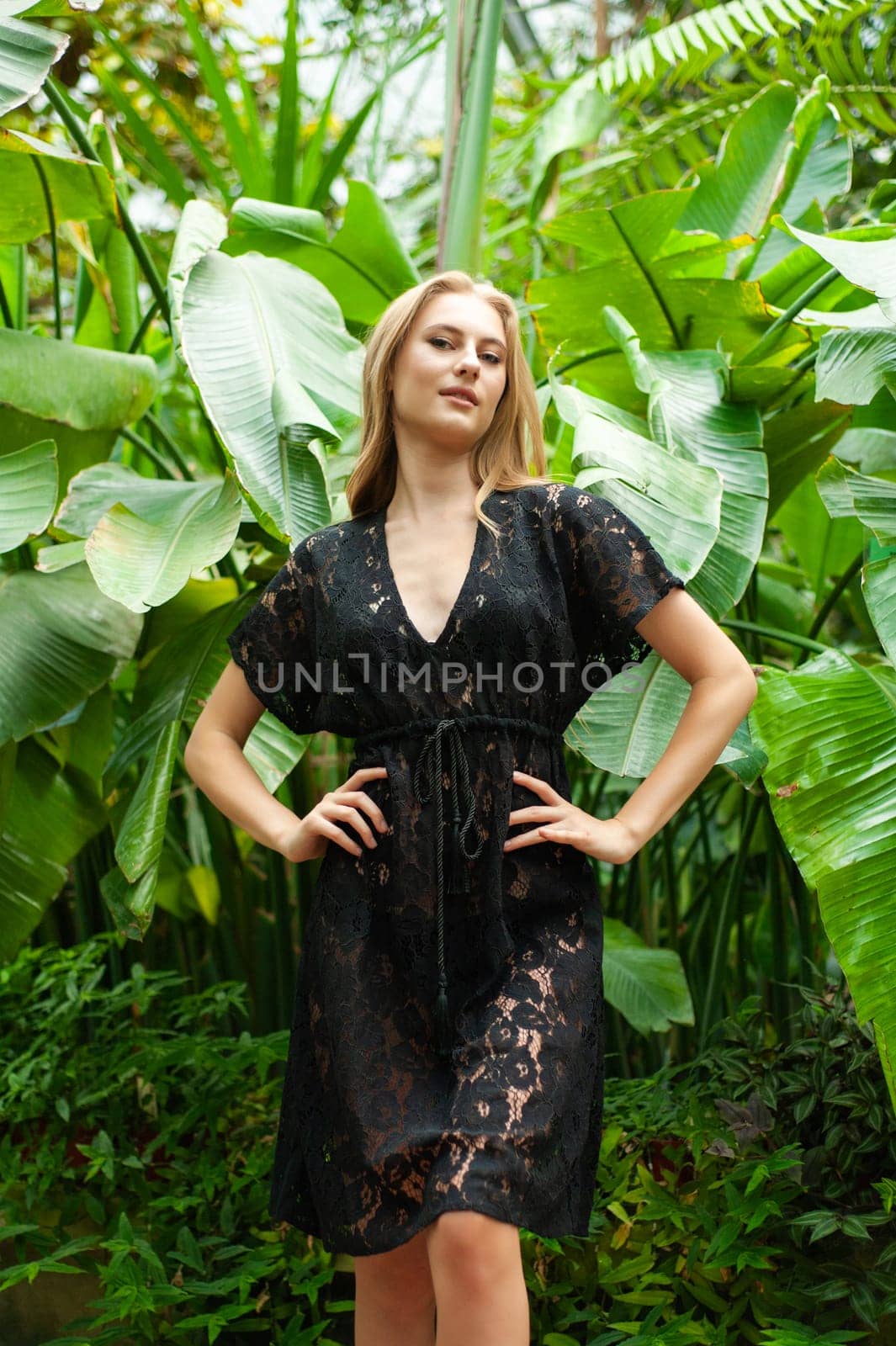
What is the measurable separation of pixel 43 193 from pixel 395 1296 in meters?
2.08

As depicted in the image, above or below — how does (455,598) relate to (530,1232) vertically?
above

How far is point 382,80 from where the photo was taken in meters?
2.88

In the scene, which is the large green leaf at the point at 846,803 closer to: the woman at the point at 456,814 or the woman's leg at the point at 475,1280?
the woman at the point at 456,814

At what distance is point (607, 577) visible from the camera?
152cm

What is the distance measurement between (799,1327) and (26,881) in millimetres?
1548

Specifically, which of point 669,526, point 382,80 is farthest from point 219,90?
point 669,526

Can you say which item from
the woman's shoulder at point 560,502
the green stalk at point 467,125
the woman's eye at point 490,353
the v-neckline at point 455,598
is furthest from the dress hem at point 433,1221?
the green stalk at point 467,125

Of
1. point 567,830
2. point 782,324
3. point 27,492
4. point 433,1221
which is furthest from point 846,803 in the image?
point 27,492

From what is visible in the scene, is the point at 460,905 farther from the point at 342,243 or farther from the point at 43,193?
the point at 43,193

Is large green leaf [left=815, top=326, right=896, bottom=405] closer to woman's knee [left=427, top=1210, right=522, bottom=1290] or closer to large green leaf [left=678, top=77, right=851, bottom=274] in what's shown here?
large green leaf [left=678, top=77, right=851, bottom=274]

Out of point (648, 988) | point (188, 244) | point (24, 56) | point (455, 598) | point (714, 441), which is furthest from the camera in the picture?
point (648, 988)

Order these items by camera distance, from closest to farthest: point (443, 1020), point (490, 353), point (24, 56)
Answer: point (443, 1020) < point (490, 353) < point (24, 56)

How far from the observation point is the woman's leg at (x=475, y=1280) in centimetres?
124

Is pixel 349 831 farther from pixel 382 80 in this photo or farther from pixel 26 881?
pixel 382 80
